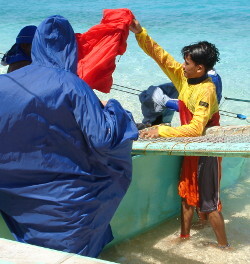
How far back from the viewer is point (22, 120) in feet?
7.60

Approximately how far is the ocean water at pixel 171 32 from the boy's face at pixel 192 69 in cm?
133

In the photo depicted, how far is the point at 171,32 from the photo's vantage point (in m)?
14.9

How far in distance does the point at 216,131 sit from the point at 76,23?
13990mm

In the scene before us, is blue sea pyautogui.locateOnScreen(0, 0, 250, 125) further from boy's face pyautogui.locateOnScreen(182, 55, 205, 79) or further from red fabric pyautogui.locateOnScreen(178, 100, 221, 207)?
boy's face pyautogui.locateOnScreen(182, 55, 205, 79)

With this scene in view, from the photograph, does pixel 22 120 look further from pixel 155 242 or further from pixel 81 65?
pixel 155 242

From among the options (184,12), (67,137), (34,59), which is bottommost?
(184,12)

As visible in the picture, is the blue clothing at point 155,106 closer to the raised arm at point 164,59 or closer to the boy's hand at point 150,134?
the raised arm at point 164,59

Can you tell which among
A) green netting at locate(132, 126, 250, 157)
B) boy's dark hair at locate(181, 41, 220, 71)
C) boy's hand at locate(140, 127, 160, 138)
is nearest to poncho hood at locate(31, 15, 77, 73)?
green netting at locate(132, 126, 250, 157)

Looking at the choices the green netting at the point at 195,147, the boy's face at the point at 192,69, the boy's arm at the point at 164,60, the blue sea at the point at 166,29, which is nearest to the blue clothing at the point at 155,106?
the boy's arm at the point at 164,60

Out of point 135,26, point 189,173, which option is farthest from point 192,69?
point 189,173

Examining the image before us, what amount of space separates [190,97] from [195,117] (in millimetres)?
180

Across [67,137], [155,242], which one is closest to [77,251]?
[67,137]

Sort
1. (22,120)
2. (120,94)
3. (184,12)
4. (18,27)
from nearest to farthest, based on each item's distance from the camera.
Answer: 1. (22,120)
2. (120,94)
3. (18,27)
4. (184,12)

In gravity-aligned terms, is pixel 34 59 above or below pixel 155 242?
above
